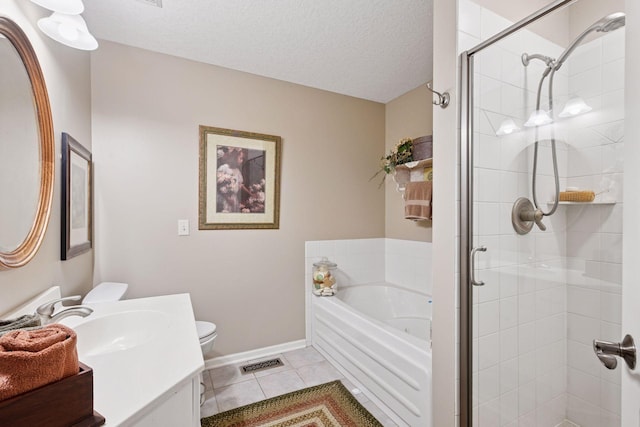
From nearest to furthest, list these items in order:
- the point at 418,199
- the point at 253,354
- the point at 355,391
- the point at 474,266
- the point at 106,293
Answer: the point at 474,266 → the point at 106,293 → the point at 355,391 → the point at 418,199 → the point at 253,354

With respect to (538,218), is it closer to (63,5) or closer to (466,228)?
(466,228)

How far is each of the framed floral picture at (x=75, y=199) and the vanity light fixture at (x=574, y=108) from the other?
2309 millimetres

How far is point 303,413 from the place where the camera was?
1863 millimetres

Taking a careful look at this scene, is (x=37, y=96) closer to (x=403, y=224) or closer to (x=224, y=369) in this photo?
(x=224, y=369)

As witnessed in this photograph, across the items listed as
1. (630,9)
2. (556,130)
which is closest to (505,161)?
(556,130)

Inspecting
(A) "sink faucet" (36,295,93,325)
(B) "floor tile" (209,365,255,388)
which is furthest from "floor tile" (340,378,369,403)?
(A) "sink faucet" (36,295,93,325)

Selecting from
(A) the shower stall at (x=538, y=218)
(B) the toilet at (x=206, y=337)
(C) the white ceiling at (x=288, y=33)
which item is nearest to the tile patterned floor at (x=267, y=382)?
(B) the toilet at (x=206, y=337)

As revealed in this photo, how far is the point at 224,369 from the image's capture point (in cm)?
239

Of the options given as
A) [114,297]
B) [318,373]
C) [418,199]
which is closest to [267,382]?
[318,373]

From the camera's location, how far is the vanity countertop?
2.41 feet

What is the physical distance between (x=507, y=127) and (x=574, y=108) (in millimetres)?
245

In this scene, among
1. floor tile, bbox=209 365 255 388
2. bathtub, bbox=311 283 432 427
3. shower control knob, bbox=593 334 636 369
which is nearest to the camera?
shower control knob, bbox=593 334 636 369

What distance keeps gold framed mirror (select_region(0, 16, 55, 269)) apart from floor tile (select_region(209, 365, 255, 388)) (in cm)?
154

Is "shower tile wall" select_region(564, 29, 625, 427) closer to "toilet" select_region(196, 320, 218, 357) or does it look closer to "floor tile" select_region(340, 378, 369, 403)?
"floor tile" select_region(340, 378, 369, 403)
